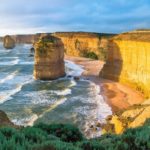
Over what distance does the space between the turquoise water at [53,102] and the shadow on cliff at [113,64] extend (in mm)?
3455

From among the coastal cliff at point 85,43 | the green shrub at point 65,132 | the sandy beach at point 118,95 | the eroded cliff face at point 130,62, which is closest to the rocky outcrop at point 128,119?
the green shrub at point 65,132

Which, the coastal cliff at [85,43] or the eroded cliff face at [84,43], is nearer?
the coastal cliff at [85,43]

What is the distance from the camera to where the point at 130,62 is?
4475 centimetres

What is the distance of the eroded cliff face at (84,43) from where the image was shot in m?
97.5

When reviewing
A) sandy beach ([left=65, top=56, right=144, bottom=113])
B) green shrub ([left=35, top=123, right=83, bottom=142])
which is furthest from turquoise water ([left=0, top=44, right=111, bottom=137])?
green shrub ([left=35, top=123, right=83, bottom=142])

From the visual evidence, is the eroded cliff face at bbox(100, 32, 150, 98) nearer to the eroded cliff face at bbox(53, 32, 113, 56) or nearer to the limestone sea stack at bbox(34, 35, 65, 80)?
the limestone sea stack at bbox(34, 35, 65, 80)

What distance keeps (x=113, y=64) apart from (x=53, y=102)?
680 inches

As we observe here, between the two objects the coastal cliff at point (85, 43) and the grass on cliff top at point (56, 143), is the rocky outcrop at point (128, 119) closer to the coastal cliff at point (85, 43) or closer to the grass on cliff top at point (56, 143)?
the grass on cliff top at point (56, 143)

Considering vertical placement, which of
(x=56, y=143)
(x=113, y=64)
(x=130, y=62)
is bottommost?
(x=113, y=64)

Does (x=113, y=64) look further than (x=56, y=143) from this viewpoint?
Yes

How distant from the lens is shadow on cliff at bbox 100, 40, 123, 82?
159 feet

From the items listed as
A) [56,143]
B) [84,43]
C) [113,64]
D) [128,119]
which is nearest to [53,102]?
[128,119]

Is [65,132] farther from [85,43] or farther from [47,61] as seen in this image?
[85,43]

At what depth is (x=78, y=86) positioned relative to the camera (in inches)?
1786
